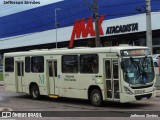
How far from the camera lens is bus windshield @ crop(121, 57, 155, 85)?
16.2 m

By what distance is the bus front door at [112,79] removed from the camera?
16.3 meters

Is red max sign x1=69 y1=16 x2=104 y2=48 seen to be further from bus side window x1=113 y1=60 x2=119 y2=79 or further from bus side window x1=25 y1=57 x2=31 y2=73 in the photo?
bus side window x1=113 y1=60 x2=119 y2=79

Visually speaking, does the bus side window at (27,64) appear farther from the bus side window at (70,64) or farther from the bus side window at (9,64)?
the bus side window at (70,64)

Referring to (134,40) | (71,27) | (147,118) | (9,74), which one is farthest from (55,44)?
(147,118)

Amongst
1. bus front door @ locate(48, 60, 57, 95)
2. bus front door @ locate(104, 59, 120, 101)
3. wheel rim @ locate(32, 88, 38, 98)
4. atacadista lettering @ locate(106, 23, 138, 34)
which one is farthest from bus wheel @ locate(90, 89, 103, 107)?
atacadista lettering @ locate(106, 23, 138, 34)

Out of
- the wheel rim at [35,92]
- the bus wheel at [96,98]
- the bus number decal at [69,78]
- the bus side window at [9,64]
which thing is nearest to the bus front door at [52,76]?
the bus number decal at [69,78]

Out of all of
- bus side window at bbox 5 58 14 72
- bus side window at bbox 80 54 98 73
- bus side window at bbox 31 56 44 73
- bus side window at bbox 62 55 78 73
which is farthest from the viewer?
bus side window at bbox 5 58 14 72

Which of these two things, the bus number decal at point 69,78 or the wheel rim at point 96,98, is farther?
the bus number decal at point 69,78

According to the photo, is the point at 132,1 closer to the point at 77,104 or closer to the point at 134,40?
the point at 134,40

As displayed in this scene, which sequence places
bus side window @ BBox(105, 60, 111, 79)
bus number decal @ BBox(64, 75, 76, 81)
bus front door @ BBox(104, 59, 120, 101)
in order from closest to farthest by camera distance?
bus front door @ BBox(104, 59, 120, 101) < bus side window @ BBox(105, 60, 111, 79) < bus number decal @ BBox(64, 75, 76, 81)

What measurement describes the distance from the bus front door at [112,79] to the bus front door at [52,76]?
3645mm

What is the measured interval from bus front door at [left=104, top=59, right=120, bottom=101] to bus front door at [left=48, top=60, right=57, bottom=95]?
3.65 metres

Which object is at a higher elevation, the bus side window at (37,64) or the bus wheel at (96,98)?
the bus side window at (37,64)

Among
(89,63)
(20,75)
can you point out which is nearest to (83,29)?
(20,75)
